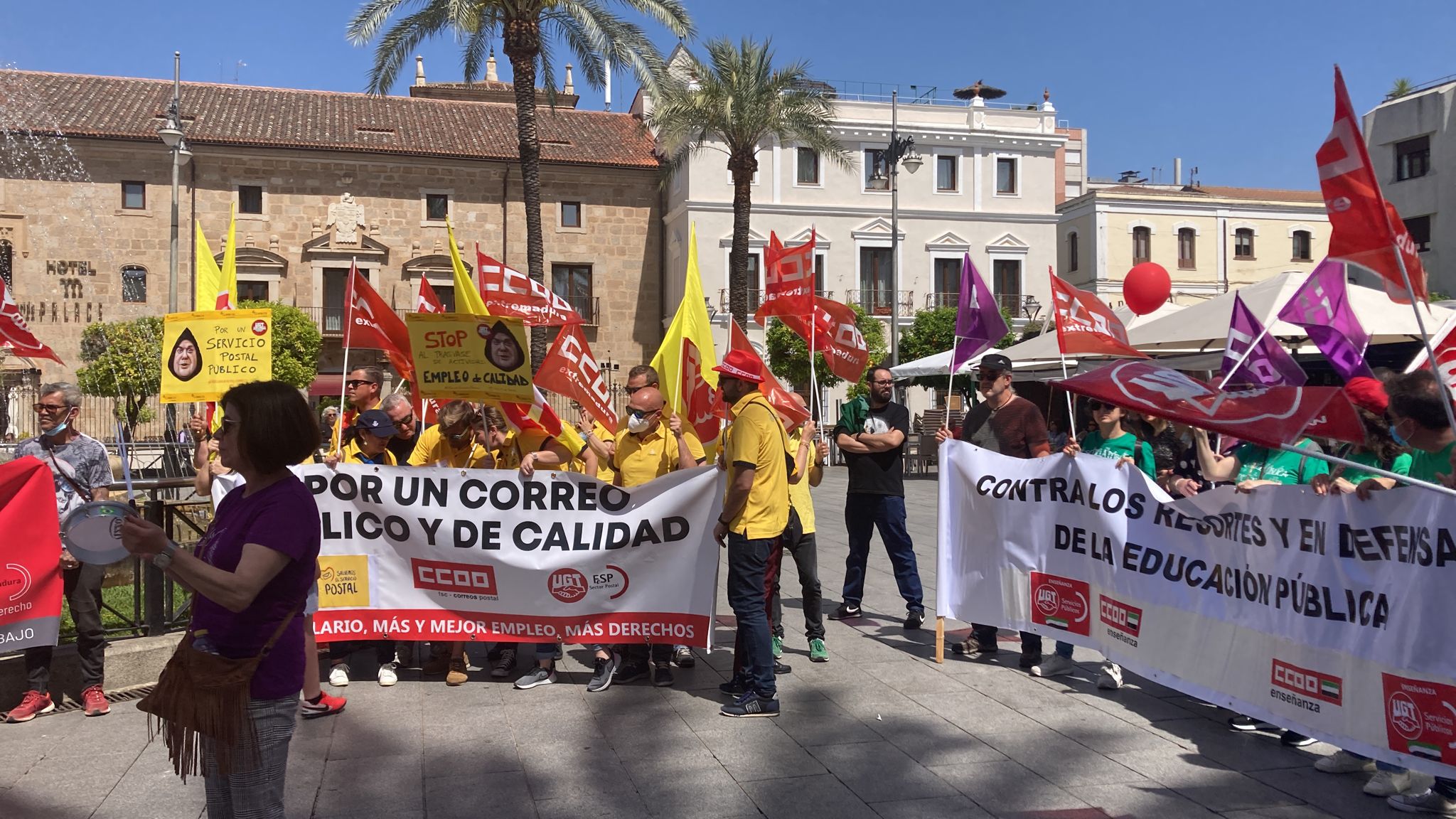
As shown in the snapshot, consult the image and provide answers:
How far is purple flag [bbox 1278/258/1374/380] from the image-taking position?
18.0 feet

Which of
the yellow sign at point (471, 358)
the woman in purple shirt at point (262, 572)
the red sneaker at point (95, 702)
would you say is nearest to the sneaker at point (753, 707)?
the yellow sign at point (471, 358)

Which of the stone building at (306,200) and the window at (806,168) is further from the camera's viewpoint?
the window at (806,168)

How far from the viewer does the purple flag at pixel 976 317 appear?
7918mm

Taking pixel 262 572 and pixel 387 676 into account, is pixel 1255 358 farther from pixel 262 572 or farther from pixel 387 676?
pixel 262 572

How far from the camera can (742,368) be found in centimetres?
595

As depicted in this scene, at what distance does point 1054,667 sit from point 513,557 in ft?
10.9

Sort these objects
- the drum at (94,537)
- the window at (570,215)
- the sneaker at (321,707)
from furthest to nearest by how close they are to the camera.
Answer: the window at (570,215) < the sneaker at (321,707) < the drum at (94,537)

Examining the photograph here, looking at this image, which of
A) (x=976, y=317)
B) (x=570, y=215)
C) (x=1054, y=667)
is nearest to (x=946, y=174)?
(x=570, y=215)

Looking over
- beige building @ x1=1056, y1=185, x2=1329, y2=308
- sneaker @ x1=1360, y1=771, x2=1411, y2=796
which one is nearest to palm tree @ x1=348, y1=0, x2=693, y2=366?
sneaker @ x1=1360, y1=771, x2=1411, y2=796

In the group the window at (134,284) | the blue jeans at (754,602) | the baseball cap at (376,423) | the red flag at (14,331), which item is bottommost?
the blue jeans at (754,602)

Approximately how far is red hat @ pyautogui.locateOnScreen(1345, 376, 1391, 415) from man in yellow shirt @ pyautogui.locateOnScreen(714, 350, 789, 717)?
274cm

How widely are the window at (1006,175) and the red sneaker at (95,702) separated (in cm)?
4052

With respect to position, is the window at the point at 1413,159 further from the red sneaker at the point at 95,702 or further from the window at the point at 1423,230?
the red sneaker at the point at 95,702

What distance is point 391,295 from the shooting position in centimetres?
3869
